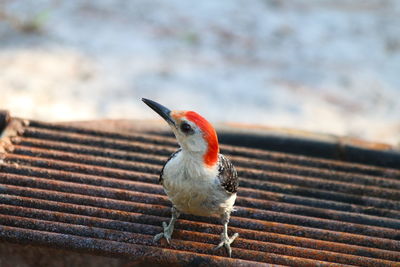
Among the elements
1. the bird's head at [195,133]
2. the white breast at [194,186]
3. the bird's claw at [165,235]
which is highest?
the bird's head at [195,133]

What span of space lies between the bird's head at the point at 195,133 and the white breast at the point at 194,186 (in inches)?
1.7

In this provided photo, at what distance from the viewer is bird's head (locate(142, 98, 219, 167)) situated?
297 centimetres

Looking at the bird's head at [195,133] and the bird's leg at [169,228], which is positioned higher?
the bird's head at [195,133]

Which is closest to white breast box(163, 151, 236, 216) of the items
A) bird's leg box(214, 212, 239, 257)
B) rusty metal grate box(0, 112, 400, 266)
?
bird's leg box(214, 212, 239, 257)

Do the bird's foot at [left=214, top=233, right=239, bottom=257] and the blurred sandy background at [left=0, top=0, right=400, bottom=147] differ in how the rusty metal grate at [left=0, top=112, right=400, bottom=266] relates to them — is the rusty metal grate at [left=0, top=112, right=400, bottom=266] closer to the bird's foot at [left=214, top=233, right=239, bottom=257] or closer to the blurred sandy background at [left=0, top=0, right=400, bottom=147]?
the bird's foot at [left=214, top=233, right=239, bottom=257]

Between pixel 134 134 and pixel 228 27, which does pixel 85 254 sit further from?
pixel 228 27

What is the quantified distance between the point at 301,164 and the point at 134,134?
4.01 ft

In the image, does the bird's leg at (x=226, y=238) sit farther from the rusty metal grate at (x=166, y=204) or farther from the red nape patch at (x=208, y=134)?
the red nape patch at (x=208, y=134)

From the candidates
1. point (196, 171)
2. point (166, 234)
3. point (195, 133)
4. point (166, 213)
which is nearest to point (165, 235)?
point (166, 234)

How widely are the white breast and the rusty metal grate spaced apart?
244 millimetres

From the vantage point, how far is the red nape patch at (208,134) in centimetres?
296

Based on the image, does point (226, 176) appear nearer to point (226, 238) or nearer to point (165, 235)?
point (226, 238)

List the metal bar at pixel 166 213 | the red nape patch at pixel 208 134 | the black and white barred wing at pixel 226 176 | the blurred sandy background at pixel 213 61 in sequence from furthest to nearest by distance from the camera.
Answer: the blurred sandy background at pixel 213 61
the metal bar at pixel 166 213
the black and white barred wing at pixel 226 176
the red nape patch at pixel 208 134

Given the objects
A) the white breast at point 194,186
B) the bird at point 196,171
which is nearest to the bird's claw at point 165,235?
the bird at point 196,171
